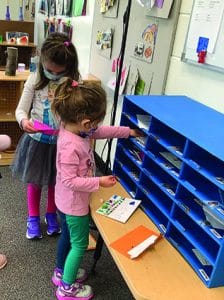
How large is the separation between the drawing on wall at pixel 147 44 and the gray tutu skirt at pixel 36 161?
744mm

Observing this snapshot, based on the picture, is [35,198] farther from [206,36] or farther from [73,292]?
[206,36]

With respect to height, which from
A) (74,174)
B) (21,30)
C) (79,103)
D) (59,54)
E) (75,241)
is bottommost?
(75,241)

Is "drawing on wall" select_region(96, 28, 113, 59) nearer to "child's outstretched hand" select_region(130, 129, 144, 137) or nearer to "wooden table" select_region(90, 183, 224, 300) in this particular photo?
"child's outstretched hand" select_region(130, 129, 144, 137)

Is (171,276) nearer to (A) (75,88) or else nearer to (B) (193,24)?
(A) (75,88)

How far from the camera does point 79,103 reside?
1.16 m

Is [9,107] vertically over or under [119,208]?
under

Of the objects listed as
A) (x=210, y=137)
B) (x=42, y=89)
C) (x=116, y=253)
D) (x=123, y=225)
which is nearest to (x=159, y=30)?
(x=42, y=89)

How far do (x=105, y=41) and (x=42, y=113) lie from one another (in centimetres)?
107

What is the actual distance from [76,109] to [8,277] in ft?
3.01

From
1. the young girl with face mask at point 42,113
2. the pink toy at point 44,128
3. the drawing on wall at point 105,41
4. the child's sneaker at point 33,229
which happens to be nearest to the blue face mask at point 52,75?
the young girl with face mask at point 42,113

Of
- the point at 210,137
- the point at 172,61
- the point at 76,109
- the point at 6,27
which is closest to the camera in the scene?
the point at 210,137

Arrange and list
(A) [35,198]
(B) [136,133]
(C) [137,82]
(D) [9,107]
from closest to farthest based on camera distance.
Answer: (B) [136,133] < (A) [35,198] < (C) [137,82] < (D) [9,107]

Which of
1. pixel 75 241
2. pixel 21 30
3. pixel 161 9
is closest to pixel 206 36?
pixel 161 9

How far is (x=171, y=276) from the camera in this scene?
990 mm
